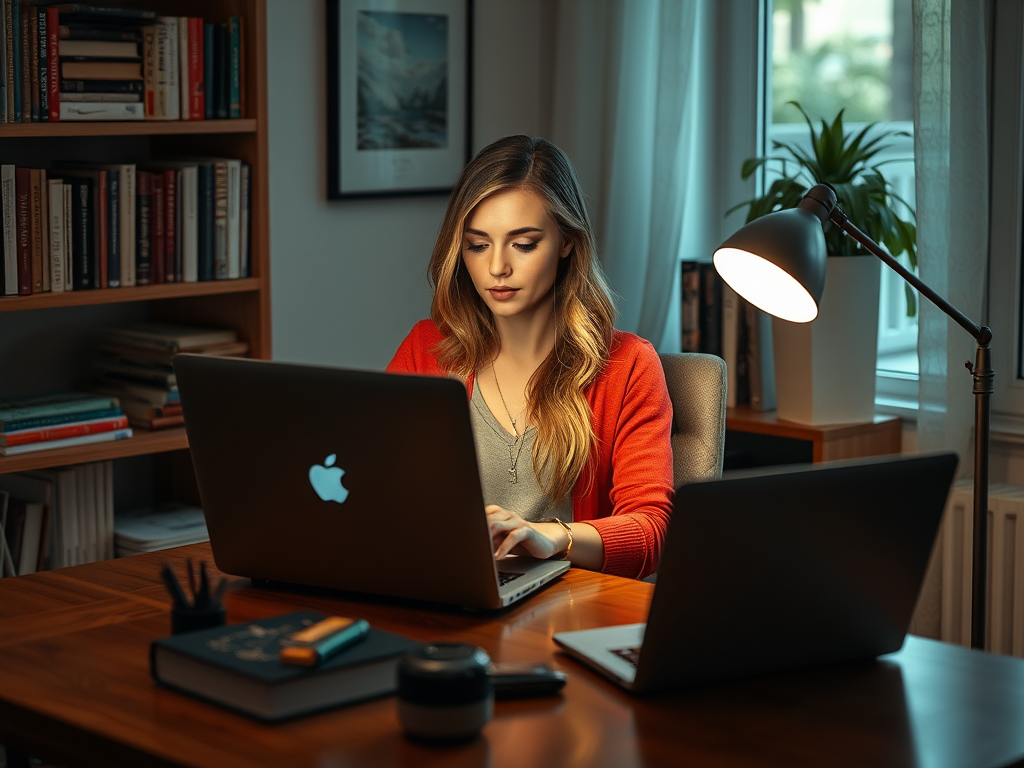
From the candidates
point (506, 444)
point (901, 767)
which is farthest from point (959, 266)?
point (901, 767)

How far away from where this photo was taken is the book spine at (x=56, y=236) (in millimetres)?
2340

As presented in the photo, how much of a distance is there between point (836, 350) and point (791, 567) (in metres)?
1.63

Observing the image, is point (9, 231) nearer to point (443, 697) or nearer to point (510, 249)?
point (510, 249)

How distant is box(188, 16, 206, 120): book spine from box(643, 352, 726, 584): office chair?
1153 millimetres

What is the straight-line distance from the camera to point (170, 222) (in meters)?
2.51

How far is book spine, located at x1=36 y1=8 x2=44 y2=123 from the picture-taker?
226 cm

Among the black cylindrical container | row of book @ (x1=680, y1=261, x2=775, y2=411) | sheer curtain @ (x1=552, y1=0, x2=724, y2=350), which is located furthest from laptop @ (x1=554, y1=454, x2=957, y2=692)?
sheer curtain @ (x1=552, y1=0, x2=724, y2=350)

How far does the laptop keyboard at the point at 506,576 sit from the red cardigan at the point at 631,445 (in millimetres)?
303

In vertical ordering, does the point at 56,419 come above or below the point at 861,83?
below

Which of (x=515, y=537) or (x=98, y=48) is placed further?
(x=98, y=48)

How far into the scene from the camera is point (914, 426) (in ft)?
9.53

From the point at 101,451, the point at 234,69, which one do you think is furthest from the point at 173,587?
the point at 234,69

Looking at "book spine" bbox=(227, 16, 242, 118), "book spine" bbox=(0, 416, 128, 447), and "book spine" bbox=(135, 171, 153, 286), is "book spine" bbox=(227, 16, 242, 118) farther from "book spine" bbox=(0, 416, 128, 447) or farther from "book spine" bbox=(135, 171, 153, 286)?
"book spine" bbox=(0, 416, 128, 447)

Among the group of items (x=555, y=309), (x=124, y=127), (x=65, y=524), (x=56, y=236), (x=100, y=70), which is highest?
(x=100, y=70)
